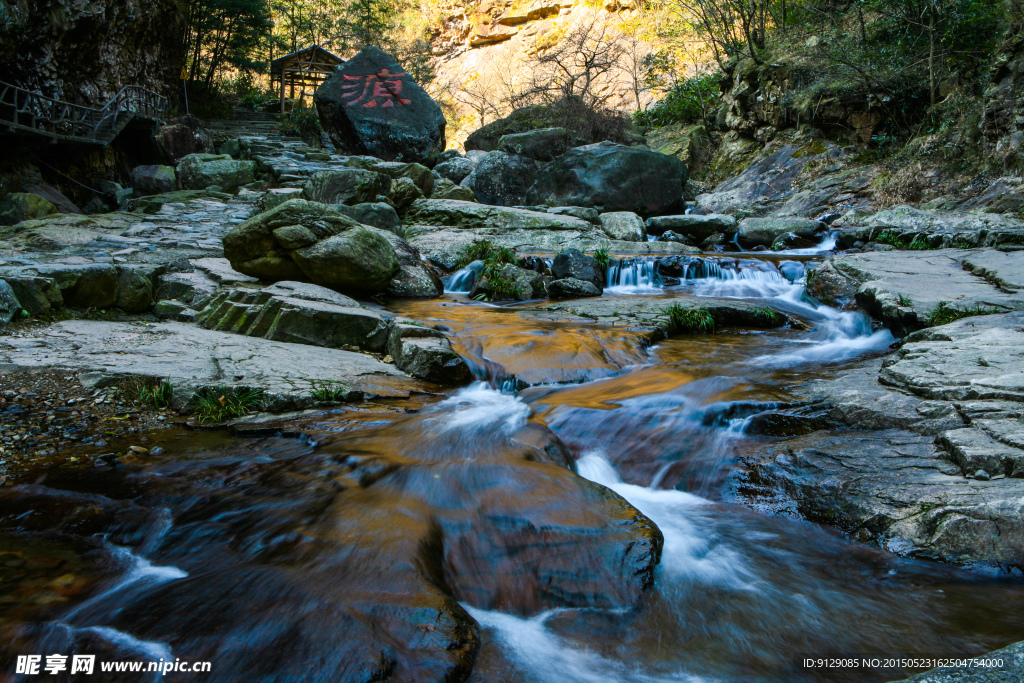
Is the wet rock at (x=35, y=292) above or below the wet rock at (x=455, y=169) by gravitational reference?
below

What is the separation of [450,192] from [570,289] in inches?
291

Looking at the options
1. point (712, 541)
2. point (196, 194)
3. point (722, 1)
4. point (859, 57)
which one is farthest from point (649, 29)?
point (712, 541)

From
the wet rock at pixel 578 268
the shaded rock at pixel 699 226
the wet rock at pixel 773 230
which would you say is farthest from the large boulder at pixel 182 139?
the wet rock at pixel 773 230

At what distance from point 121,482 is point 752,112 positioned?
2048 cm

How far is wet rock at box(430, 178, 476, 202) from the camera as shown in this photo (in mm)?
15211

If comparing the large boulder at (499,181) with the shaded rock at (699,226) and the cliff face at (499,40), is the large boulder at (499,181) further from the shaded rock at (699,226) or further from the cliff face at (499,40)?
the cliff face at (499,40)

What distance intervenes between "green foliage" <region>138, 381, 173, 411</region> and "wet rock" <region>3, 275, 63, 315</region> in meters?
2.13

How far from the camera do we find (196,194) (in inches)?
527

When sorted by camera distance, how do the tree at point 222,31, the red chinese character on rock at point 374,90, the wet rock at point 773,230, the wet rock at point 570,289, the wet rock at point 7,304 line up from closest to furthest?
the wet rock at point 7,304
the wet rock at point 570,289
the wet rock at point 773,230
the red chinese character on rock at point 374,90
the tree at point 222,31

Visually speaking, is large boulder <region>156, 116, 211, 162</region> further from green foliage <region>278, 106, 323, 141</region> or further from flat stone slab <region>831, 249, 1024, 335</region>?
flat stone slab <region>831, 249, 1024, 335</region>

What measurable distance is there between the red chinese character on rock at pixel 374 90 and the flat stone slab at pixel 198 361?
15776mm

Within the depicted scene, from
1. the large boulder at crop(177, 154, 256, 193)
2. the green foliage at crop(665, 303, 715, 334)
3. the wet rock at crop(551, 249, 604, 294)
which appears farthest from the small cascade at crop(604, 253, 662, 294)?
the large boulder at crop(177, 154, 256, 193)

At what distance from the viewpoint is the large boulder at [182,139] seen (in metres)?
17.8

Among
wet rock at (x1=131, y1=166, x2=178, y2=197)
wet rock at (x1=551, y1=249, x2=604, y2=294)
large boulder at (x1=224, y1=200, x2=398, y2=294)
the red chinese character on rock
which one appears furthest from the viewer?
the red chinese character on rock
